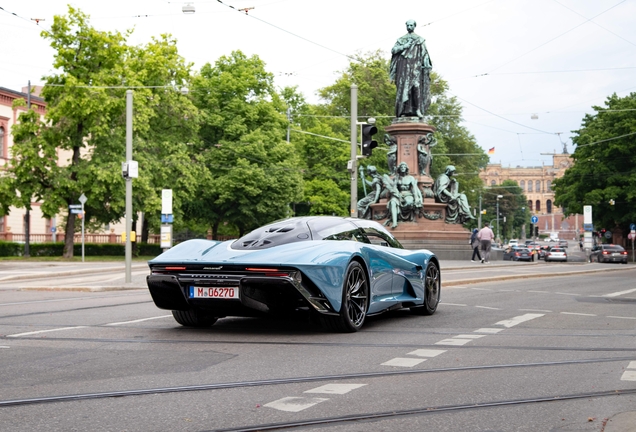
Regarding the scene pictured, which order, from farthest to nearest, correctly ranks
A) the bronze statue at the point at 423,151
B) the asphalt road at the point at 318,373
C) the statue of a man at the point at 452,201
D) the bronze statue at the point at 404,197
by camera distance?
the statue of a man at the point at 452,201 → the bronze statue at the point at 423,151 → the bronze statue at the point at 404,197 → the asphalt road at the point at 318,373

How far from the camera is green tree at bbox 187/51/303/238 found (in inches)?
2253

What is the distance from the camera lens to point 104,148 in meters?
48.4

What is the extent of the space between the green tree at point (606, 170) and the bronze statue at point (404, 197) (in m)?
30.0

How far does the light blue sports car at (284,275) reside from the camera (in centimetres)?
926

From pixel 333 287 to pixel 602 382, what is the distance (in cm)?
332

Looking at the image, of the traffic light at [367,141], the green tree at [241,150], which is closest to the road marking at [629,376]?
the traffic light at [367,141]

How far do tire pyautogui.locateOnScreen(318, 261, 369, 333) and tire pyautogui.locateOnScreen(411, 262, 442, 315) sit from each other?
2203 millimetres

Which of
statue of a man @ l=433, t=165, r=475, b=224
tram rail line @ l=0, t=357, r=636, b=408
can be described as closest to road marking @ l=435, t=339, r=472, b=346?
tram rail line @ l=0, t=357, r=636, b=408

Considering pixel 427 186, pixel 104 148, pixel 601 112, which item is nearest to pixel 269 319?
pixel 427 186

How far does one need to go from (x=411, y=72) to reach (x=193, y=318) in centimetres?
3497

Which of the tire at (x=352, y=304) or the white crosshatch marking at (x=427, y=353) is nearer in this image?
the white crosshatch marking at (x=427, y=353)

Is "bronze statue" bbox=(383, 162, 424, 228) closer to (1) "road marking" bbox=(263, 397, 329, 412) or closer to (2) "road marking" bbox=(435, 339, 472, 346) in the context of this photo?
(2) "road marking" bbox=(435, 339, 472, 346)

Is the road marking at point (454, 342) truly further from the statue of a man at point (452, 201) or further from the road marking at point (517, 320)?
the statue of a man at point (452, 201)

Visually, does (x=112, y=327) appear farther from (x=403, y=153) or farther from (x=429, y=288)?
(x=403, y=153)
